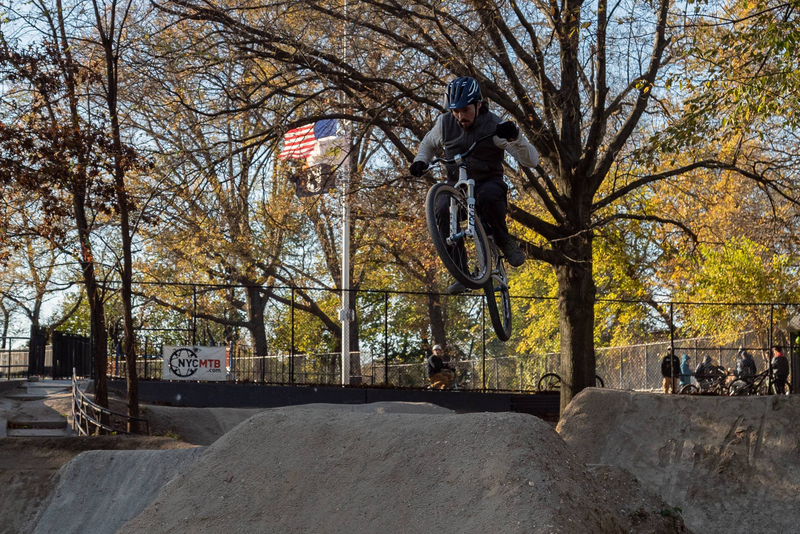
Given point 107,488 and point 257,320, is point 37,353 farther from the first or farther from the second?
point 107,488

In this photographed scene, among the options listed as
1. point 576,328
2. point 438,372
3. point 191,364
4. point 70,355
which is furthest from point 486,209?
point 70,355

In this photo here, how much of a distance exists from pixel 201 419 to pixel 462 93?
12.7 metres

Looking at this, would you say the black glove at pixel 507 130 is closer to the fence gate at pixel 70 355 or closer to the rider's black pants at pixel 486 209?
the rider's black pants at pixel 486 209

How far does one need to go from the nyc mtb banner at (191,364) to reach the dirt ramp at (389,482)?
1278 centimetres

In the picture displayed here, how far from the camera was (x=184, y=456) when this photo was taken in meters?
9.88

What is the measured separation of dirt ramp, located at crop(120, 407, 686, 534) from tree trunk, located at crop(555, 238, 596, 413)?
6797mm

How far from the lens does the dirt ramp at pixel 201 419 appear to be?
55.4ft

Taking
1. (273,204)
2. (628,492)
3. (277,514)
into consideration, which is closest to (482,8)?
(628,492)

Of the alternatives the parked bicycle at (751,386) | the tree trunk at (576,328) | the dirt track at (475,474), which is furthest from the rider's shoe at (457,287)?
the parked bicycle at (751,386)

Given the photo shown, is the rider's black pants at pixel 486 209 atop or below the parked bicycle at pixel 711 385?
atop

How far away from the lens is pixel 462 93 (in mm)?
7016

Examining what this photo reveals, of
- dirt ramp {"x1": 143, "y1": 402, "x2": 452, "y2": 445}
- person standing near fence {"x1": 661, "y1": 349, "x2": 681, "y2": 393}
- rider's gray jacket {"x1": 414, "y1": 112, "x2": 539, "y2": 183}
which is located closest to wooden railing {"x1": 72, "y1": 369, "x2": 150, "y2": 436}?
dirt ramp {"x1": 143, "y1": 402, "x2": 452, "y2": 445}

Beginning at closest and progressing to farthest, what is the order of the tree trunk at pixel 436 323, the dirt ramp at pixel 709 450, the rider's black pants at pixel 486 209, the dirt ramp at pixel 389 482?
1. the dirt ramp at pixel 389 482
2. the rider's black pants at pixel 486 209
3. the dirt ramp at pixel 709 450
4. the tree trunk at pixel 436 323

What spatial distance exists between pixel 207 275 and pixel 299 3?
1983cm
